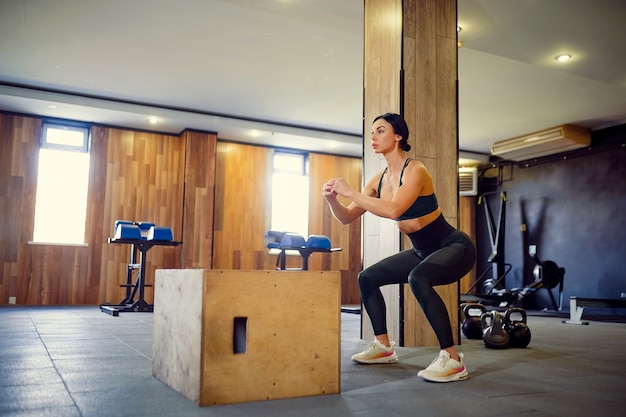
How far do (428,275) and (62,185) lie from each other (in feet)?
24.3

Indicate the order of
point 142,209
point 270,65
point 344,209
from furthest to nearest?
1. point 142,209
2. point 270,65
3. point 344,209

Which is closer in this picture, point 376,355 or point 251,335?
point 251,335

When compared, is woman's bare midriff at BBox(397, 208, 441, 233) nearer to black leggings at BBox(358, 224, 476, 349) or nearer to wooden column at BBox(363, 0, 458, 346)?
black leggings at BBox(358, 224, 476, 349)

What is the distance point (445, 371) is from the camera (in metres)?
2.38

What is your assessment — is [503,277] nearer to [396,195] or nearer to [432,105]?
[432,105]

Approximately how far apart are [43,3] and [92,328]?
10.4ft

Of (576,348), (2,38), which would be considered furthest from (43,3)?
(576,348)

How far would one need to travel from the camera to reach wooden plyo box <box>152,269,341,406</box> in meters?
1.88

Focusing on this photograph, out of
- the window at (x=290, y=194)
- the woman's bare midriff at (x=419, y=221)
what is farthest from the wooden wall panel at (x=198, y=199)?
the woman's bare midriff at (x=419, y=221)

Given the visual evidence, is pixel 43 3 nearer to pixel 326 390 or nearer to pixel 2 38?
pixel 2 38

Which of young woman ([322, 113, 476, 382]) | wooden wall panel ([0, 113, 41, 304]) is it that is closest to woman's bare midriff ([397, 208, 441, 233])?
young woman ([322, 113, 476, 382])

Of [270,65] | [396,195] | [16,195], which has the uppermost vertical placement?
[270,65]

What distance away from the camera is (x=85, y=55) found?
20.8ft

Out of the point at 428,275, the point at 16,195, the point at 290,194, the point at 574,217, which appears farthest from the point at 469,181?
the point at 428,275
